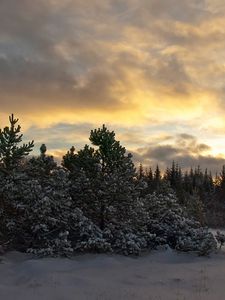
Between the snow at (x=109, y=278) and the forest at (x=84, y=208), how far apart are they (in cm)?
117

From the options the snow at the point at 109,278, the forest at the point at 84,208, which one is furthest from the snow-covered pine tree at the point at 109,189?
the snow at the point at 109,278

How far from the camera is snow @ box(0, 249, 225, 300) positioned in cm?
1313

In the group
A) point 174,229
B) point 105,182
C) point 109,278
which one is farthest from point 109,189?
point 109,278

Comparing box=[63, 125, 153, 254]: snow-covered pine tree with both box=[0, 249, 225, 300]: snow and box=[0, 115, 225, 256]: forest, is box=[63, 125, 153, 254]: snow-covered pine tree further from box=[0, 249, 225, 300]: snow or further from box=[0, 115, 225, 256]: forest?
box=[0, 249, 225, 300]: snow

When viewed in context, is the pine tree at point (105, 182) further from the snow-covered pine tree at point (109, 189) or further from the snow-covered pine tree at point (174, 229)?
the snow-covered pine tree at point (174, 229)

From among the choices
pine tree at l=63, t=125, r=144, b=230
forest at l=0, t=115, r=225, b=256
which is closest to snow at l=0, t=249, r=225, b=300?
forest at l=0, t=115, r=225, b=256

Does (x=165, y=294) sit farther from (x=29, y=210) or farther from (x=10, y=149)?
(x=10, y=149)

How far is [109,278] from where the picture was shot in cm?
1562

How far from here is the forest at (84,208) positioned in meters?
21.1

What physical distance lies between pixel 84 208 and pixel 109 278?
26.9 feet

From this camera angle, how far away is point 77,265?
59.6 feet

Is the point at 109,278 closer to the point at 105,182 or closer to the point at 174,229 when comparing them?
the point at 105,182

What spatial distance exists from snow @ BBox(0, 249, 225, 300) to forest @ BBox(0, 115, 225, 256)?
3.85 ft

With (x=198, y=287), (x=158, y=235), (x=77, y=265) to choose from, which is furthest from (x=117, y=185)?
(x=198, y=287)
